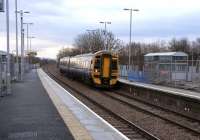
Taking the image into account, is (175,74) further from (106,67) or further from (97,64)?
(97,64)

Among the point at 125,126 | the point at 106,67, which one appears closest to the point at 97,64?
the point at 106,67

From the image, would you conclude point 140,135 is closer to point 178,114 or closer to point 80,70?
point 178,114

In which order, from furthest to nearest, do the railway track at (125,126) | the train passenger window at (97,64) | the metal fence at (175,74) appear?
the metal fence at (175,74) → the train passenger window at (97,64) → the railway track at (125,126)

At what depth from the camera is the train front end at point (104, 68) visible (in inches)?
1468

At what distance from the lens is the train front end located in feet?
122

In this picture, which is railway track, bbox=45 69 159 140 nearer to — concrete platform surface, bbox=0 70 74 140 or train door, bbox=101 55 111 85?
concrete platform surface, bbox=0 70 74 140

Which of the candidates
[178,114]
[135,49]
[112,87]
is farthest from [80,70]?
[135,49]

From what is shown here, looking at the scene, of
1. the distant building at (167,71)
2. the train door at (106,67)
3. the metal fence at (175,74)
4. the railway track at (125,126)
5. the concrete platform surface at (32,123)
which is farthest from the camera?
the distant building at (167,71)

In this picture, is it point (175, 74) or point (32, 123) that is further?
point (175, 74)

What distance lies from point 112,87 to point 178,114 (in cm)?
1904

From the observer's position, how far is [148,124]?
17.1 metres

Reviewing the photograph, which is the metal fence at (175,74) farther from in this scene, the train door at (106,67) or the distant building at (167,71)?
the train door at (106,67)

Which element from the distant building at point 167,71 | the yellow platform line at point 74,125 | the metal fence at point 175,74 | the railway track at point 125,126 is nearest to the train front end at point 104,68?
the metal fence at point 175,74

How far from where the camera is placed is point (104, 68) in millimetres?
37406
